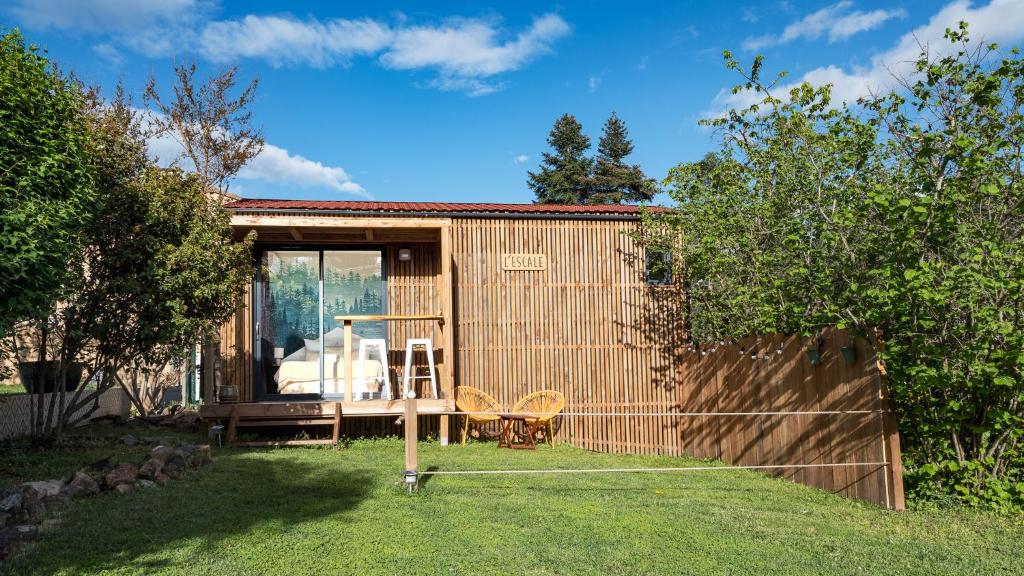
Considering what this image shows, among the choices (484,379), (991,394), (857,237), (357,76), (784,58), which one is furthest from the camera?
(357,76)

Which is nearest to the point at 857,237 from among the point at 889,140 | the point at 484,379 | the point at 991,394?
the point at 889,140

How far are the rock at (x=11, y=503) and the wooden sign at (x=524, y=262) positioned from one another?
20.7ft

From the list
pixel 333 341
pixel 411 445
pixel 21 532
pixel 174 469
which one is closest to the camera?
pixel 21 532

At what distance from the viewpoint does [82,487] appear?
5.56 metres

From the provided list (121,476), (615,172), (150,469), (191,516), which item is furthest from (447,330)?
(615,172)

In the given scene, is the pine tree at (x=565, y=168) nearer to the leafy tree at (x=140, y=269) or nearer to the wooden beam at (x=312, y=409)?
the wooden beam at (x=312, y=409)

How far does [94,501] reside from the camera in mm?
5375

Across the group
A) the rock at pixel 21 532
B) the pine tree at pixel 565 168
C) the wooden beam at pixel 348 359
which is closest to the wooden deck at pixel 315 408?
the wooden beam at pixel 348 359

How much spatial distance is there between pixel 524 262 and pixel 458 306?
3.73ft

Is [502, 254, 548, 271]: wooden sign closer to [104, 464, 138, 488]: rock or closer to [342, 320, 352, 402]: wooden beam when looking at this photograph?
[342, 320, 352, 402]: wooden beam

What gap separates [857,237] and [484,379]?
17.4 feet

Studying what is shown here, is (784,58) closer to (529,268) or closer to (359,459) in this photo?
(529,268)

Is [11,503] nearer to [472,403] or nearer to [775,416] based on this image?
[472,403]

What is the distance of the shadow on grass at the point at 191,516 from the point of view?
4008 millimetres
